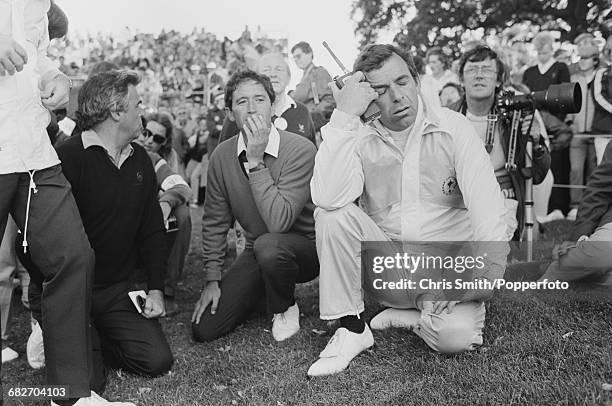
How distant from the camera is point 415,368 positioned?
2.90 m

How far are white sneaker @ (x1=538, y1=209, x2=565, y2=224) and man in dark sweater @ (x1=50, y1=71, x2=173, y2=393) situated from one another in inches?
181

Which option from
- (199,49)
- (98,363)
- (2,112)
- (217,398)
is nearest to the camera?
(2,112)

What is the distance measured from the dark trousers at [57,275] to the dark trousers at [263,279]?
1148 millimetres

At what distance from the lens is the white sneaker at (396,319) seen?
11.3 feet

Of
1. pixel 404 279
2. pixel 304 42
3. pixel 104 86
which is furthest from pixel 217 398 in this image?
pixel 304 42

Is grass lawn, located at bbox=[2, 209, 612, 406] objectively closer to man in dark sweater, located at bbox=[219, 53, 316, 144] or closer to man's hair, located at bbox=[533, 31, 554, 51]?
man in dark sweater, located at bbox=[219, 53, 316, 144]

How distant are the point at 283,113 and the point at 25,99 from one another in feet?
10.1

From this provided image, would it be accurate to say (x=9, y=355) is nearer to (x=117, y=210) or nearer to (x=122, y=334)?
(x=122, y=334)

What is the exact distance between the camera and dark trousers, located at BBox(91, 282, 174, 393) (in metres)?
3.27

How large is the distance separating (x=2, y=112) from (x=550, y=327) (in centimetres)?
267

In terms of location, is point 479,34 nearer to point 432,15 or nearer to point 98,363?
point 432,15

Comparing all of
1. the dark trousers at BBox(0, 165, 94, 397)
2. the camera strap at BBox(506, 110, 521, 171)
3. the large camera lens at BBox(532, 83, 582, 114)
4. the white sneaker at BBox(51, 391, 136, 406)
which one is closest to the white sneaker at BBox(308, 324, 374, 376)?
the white sneaker at BBox(51, 391, 136, 406)

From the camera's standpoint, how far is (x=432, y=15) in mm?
17406

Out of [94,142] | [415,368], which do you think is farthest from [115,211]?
[415,368]
